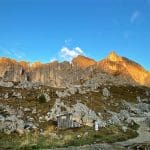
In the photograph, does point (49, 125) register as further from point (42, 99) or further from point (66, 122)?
point (42, 99)

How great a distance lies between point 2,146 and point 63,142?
12.5 m

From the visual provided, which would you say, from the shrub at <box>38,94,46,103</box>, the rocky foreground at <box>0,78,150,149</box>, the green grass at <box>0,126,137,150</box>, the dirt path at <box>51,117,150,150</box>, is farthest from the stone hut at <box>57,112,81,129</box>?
the shrub at <box>38,94,46,103</box>

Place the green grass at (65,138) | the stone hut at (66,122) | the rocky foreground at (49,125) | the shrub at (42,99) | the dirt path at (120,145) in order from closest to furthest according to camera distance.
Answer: the dirt path at (120,145), the green grass at (65,138), the rocky foreground at (49,125), the stone hut at (66,122), the shrub at (42,99)

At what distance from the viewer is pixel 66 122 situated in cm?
8669

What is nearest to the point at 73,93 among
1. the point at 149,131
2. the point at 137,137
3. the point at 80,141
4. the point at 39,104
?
the point at 39,104

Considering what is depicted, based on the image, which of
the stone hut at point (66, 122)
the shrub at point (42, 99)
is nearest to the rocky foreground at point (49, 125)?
the shrub at point (42, 99)

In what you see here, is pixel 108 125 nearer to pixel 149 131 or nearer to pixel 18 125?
pixel 149 131

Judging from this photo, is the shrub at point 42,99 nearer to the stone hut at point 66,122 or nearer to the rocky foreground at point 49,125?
the rocky foreground at point 49,125

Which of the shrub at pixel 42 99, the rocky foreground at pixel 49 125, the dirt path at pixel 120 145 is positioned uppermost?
the shrub at pixel 42 99

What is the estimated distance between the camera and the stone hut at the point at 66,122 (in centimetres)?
8575

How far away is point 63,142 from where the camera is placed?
71375 millimetres

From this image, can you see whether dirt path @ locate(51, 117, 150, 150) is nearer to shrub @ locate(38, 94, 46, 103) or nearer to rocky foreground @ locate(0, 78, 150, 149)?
rocky foreground @ locate(0, 78, 150, 149)

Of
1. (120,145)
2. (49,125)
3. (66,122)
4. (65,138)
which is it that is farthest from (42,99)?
(120,145)

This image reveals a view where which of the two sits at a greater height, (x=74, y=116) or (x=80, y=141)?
(x=74, y=116)
